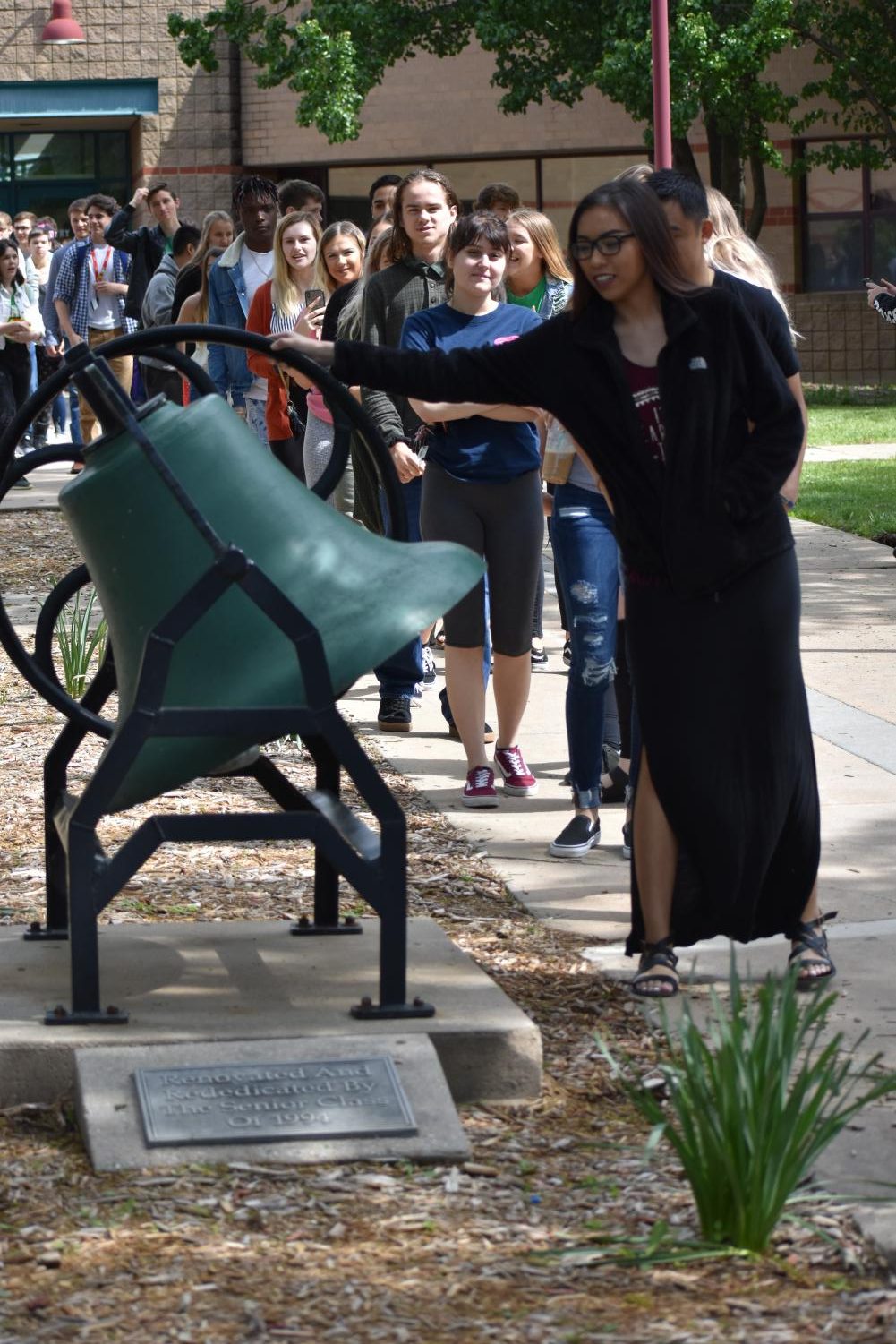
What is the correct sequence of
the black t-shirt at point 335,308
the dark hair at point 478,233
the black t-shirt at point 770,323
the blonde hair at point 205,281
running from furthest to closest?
the blonde hair at point 205,281, the black t-shirt at point 335,308, the dark hair at point 478,233, the black t-shirt at point 770,323

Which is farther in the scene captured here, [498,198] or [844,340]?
[844,340]

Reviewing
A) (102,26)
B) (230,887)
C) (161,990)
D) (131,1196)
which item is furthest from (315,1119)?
(102,26)

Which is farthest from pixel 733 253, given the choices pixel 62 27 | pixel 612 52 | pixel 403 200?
pixel 62 27

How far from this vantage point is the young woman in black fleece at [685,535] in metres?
4.30

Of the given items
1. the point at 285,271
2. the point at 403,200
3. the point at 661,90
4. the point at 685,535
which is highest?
the point at 661,90

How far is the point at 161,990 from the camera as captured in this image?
425 centimetres

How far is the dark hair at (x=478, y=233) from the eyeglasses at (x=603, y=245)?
6.82 feet

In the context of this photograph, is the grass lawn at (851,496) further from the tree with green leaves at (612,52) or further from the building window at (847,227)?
the building window at (847,227)

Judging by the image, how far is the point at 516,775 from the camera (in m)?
6.73

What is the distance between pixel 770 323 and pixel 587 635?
5.07 feet

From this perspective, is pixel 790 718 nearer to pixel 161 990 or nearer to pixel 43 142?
pixel 161 990

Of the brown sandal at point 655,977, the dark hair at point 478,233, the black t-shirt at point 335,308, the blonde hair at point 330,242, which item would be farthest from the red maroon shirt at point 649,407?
the blonde hair at point 330,242

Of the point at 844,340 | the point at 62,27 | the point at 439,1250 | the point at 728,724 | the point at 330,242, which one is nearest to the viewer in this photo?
the point at 439,1250

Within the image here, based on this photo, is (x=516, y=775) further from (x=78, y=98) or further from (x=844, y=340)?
(x=78, y=98)
